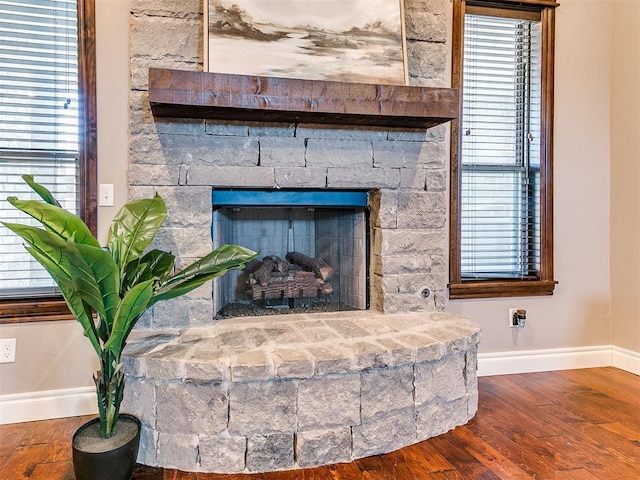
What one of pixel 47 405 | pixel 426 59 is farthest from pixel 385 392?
pixel 426 59

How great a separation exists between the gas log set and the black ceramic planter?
1171mm

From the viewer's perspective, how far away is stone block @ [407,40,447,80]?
2705mm

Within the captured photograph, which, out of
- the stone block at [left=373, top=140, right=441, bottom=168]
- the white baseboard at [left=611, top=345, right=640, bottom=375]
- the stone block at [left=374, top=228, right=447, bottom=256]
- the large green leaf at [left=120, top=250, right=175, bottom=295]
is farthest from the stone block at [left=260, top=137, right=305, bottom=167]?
the white baseboard at [left=611, top=345, right=640, bottom=375]

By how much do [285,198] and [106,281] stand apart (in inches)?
46.8

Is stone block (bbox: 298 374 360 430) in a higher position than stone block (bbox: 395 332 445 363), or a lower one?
lower

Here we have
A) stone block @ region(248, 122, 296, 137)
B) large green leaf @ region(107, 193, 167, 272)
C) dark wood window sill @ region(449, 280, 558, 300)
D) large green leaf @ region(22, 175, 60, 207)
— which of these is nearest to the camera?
large green leaf @ region(22, 175, 60, 207)

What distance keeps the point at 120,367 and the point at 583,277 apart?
3.04m

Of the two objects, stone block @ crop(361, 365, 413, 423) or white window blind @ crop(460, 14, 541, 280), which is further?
white window blind @ crop(460, 14, 541, 280)

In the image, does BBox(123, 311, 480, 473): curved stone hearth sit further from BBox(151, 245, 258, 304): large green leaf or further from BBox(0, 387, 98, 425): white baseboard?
BBox(0, 387, 98, 425): white baseboard

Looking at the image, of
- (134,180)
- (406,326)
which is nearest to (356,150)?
(406,326)

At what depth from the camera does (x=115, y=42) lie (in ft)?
8.04

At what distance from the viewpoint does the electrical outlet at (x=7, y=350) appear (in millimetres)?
2363

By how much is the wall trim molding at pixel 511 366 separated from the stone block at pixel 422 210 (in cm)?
100

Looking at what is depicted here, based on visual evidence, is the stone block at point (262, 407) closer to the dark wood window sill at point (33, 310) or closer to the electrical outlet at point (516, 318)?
the dark wood window sill at point (33, 310)
